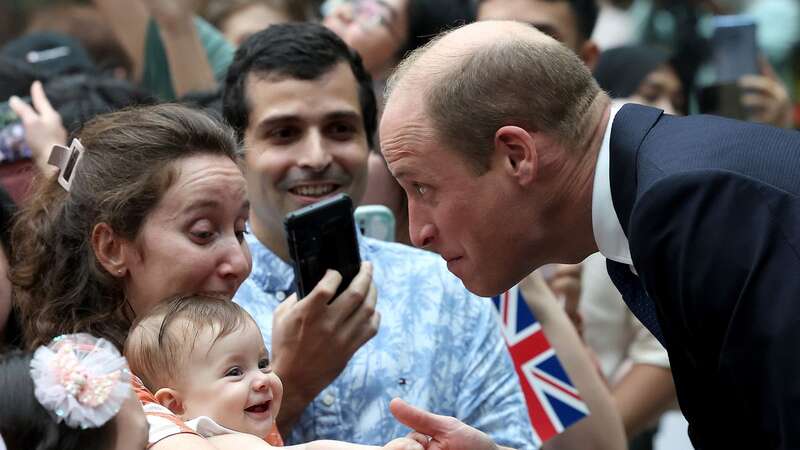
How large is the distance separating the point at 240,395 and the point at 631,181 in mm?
991

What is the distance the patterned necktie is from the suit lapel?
0.28 m

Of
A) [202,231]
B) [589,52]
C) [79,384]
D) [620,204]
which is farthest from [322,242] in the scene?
[589,52]

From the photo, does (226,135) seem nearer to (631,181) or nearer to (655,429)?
(631,181)

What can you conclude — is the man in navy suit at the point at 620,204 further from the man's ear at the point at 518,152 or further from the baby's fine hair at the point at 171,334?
the baby's fine hair at the point at 171,334

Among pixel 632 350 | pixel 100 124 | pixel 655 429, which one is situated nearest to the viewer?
pixel 100 124

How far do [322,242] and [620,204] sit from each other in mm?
974

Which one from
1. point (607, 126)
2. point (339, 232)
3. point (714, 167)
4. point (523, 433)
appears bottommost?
point (523, 433)

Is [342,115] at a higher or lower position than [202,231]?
lower

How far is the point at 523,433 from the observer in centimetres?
386

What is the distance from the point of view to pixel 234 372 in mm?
3100

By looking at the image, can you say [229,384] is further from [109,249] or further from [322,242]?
[322,242]

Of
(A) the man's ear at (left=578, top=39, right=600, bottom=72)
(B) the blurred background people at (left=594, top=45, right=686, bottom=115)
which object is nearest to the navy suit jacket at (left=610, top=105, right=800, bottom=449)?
(A) the man's ear at (left=578, top=39, right=600, bottom=72)

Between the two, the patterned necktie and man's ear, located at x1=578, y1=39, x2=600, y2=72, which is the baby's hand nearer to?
the patterned necktie

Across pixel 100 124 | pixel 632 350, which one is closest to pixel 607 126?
pixel 100 124
